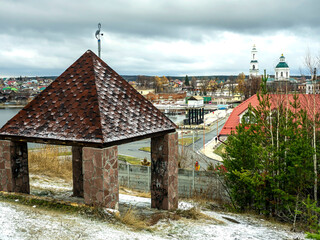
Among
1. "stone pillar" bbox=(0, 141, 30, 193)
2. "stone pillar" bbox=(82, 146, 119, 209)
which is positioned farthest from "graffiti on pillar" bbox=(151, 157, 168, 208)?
"stone pillar" bbox=(0, 141, 30, 193)

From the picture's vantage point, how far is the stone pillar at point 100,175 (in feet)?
25.4

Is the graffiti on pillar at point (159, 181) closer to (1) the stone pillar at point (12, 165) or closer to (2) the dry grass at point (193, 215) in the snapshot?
(2) the dry grass at point (193, 215)

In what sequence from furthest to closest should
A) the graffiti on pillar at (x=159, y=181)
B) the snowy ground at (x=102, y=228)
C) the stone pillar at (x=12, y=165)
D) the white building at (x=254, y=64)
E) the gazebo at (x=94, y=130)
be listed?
1. the white building at (x=254, y=64)
2. the graffiti on pillar at (x=159, y=181)
3. the stone pillar at (x=12, y=165)
4. the gazebo at (x=94, y=130)
5. the snowy ground at (x=102, y=228)

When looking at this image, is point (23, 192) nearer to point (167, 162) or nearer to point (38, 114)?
point (38, 114)

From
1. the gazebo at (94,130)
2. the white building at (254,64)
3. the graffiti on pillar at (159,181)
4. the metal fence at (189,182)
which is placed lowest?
the metal fence at (189,182)

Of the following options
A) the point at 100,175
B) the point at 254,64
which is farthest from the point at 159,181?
the point at 254,64

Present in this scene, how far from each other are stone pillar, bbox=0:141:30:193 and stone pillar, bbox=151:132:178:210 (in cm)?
404

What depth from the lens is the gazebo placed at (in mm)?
7906

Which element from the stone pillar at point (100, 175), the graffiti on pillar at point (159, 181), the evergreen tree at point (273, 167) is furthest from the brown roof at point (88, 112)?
the evergreen tree at point (273, 167)

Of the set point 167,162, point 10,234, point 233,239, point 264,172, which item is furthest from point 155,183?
point 10,234

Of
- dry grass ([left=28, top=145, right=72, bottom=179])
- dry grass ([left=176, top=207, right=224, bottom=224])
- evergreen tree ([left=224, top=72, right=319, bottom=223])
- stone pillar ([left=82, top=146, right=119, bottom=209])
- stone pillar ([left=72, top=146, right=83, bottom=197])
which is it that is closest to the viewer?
stone pillar ([left=82, top=146, right=119, bottom=209])

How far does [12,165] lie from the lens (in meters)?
9.41

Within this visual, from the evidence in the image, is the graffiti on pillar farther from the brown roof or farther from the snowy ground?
the brown roof

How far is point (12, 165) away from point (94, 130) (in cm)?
331
